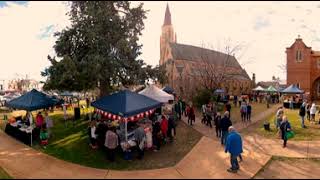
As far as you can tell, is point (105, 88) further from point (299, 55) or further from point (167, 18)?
point (167, 18)

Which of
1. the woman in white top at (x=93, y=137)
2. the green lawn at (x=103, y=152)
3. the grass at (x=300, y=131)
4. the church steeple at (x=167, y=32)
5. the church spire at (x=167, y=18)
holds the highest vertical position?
the church spire at (x=167, y=18)

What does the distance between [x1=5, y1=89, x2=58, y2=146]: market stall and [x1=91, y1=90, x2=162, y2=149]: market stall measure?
3.80m

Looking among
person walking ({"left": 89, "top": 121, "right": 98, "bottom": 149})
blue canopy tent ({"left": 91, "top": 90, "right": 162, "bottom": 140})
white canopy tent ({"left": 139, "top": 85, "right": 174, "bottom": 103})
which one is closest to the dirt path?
blue canopy tent ({"left": 91, "top": 90, "right": 162, "bottom": 140})

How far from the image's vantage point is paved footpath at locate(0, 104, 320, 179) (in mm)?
11407

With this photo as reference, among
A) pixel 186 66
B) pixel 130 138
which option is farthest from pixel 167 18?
pixel 130 138

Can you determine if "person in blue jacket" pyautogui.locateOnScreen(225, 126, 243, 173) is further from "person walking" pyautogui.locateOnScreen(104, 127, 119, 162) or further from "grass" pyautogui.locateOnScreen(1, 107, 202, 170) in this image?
"person walking" pyautogui.locateOnScreen(104, 127, 119, 162)

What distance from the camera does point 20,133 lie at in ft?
57.6

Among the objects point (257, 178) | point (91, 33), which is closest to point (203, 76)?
point (91, 33)

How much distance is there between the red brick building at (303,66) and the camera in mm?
48688

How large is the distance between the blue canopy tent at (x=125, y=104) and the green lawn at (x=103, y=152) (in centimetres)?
171

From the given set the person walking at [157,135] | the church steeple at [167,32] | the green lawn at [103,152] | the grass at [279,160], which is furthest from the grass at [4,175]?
the church steeple at [167,32]

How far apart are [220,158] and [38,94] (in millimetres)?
11452

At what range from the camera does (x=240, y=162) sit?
1266 cm

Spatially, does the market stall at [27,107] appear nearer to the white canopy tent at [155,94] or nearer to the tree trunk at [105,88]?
the tree trunk at [105,88]
